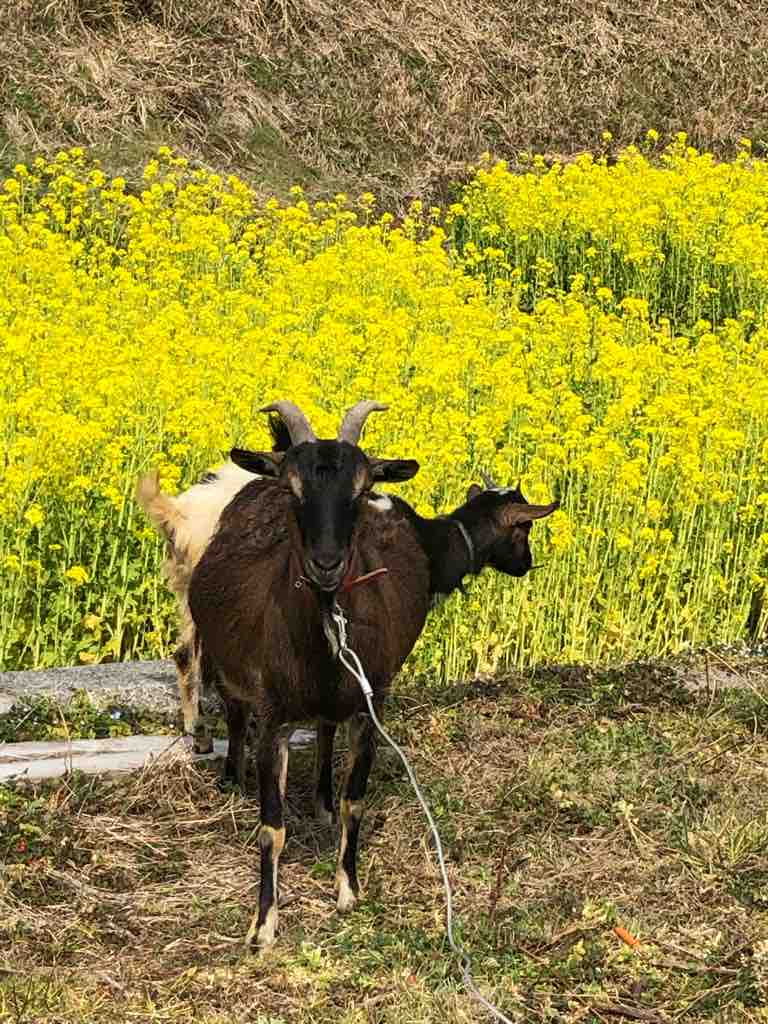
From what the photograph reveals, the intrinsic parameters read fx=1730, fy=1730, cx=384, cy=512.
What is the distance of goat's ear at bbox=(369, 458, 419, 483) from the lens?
19.2 ft

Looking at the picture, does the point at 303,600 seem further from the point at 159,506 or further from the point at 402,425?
the point at 402,425

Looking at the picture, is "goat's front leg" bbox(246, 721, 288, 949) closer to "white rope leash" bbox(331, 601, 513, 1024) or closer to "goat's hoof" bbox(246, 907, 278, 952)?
"goat's hoof" bbox(246, 907, 278, 952)

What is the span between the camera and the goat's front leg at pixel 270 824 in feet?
20.0

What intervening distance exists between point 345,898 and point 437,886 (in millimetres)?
367

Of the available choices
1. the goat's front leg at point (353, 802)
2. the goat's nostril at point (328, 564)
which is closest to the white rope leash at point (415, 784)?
the goat's front leg at point (353, 802)

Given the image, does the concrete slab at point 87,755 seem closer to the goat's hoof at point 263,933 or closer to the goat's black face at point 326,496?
the goat's hoof at point 263,933

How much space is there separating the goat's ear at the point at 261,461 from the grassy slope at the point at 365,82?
44.1ft

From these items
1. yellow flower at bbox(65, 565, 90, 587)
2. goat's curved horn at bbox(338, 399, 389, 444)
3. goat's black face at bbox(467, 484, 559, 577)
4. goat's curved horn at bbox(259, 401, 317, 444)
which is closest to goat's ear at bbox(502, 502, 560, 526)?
goat's black face at bbox(467, 484, 559, 577)

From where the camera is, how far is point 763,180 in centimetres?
1956

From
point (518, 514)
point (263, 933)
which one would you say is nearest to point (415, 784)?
point (263, 933)

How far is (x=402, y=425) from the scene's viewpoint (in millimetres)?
9969

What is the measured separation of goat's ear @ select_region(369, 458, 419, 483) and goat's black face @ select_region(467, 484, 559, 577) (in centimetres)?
234

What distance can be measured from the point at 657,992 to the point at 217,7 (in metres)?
18.2

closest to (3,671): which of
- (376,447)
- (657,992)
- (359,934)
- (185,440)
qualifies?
(185,440)
